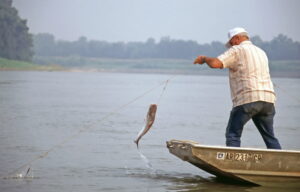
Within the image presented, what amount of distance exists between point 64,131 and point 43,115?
16.5ft

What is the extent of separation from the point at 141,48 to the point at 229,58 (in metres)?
181

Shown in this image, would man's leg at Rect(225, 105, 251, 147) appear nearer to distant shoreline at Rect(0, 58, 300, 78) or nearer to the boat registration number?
the boat registration number

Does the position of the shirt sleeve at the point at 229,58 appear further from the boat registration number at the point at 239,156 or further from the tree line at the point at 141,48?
the tree line at the point at 141,48

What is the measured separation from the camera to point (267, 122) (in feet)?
36.4

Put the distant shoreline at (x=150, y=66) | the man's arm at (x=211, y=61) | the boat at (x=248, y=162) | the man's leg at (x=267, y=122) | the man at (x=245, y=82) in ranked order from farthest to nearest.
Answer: the distant shoreline at (x=150, y=66), the man's leg at (x=267, y=122), the man at (x=245, y=82), the boat at (x=248, y=162), the man's arm at (x=211, y=61)

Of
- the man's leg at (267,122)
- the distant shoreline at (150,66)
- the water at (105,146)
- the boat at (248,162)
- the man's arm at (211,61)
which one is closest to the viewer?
the man's arm at (211,61)

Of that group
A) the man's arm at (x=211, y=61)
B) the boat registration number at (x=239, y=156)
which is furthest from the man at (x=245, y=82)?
the boat registration number at (x=239, y=156)

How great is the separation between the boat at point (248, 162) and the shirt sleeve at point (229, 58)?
1017 millimetres

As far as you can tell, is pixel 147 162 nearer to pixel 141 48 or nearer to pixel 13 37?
pixel 13 37

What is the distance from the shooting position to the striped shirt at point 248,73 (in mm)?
10836

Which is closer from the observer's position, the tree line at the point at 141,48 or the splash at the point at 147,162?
the splash at the point at 147,162

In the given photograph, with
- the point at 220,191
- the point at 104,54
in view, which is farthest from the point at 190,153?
the point at 104,54

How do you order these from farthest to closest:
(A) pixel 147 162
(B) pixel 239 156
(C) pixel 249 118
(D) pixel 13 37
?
(D) pixel 13 37 < (A) pixel 147 162 < (C) pixel 249 118 < (B) pixel 239 156

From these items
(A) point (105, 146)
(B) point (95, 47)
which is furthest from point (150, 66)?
(A) point (105, 146)
